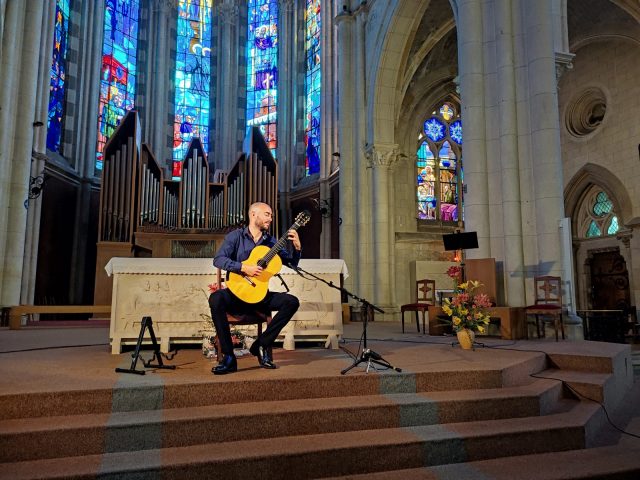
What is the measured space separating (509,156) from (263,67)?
547 inches

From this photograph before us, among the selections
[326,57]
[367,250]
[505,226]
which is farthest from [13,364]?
[326,57]

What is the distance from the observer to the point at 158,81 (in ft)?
60.3

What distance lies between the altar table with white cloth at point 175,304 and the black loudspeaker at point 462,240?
2.32 meters

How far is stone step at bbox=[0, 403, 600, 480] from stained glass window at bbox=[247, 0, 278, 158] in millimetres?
16501

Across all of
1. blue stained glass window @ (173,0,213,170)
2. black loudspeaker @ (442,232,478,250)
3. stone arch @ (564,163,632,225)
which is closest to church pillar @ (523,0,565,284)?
black loudspeaker @ (442,232,478,250)

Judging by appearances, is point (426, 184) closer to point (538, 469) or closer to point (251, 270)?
point (251, 270)

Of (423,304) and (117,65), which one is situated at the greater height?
(117,65)

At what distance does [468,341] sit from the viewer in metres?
5.89

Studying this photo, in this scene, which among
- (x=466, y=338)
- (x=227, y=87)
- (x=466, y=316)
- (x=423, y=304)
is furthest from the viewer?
(x=227, y=87)

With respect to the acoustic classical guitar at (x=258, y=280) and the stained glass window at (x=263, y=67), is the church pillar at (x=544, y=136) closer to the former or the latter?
the acoustic classical guitar at (x=258, y=280)

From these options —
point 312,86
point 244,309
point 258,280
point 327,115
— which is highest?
point 312,86

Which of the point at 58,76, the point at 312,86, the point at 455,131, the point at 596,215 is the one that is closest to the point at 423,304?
the point at 596,215

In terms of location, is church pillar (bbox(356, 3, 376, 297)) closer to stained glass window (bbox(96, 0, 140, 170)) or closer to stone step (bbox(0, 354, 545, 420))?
stained glass window (bbox(96, 0, 140, 170))

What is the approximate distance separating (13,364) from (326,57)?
1450cm
